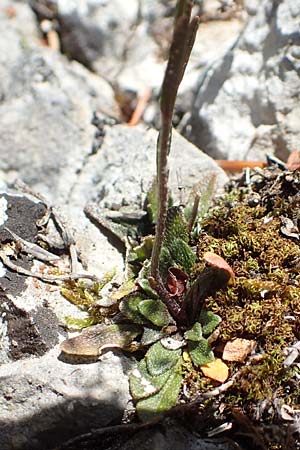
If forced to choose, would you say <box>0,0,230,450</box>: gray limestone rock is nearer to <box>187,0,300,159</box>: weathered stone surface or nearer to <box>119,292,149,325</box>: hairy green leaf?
<box>119,292,149,325</box>: hairy green leaf

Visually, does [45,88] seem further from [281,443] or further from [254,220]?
[281,443]

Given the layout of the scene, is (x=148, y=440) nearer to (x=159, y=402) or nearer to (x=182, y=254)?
(x=159, y=402)

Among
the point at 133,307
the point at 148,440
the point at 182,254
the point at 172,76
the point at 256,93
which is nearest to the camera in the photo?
the point at 172,76

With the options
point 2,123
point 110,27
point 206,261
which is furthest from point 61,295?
point 110,27

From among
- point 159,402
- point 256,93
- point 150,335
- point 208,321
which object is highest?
point 256,93

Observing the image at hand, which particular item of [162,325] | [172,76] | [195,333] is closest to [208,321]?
[195,333]

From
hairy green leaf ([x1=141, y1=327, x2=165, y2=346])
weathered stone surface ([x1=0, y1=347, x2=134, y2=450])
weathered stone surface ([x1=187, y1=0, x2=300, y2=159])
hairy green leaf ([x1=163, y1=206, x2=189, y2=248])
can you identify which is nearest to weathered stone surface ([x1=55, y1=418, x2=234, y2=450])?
weathered stone surface ([x1=0, y1=347, x2=134, y2=450])
